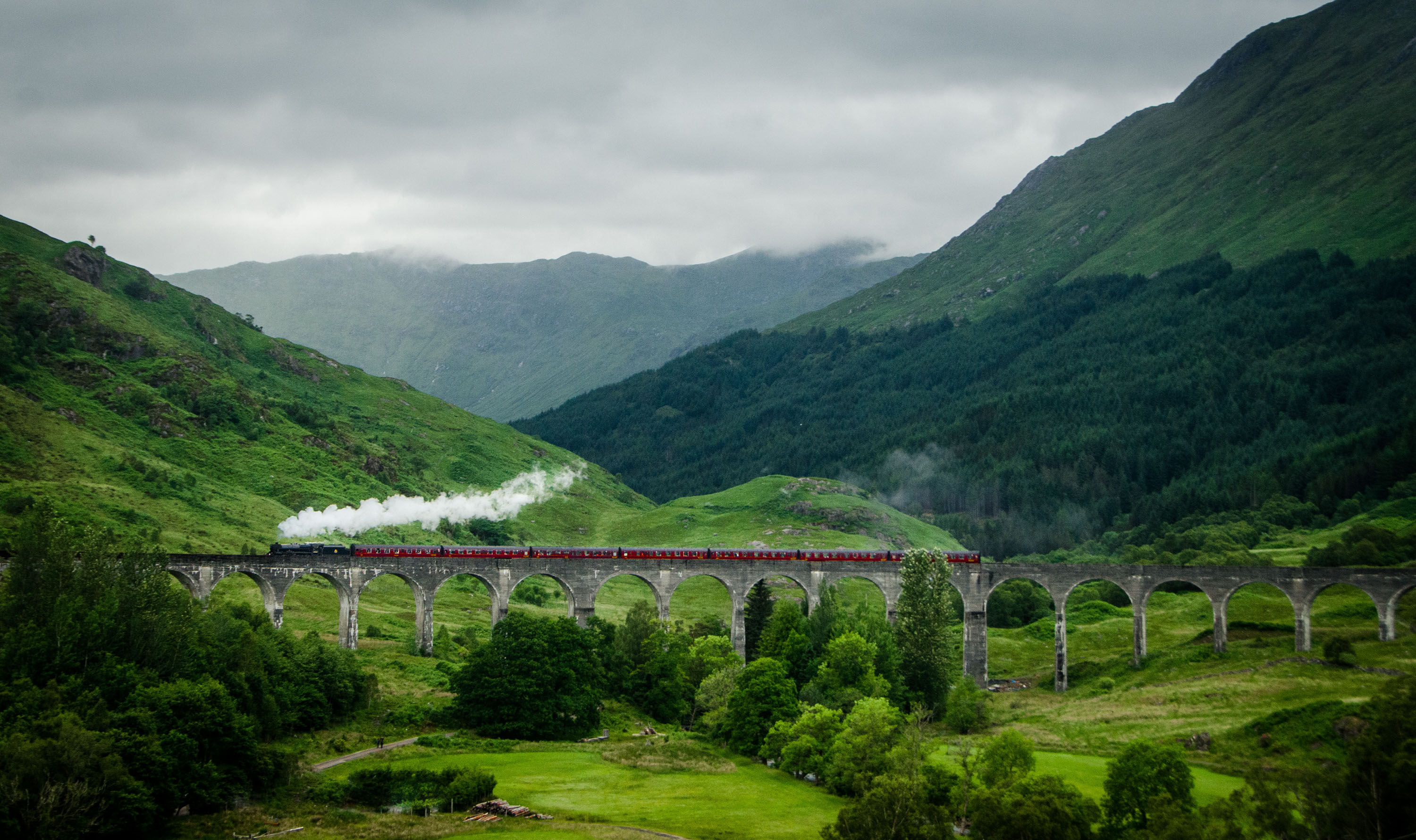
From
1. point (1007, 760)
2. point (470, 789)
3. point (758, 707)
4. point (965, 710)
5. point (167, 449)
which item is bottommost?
point (965, 710)

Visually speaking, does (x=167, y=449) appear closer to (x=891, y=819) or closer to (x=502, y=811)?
(x=502, y=811)

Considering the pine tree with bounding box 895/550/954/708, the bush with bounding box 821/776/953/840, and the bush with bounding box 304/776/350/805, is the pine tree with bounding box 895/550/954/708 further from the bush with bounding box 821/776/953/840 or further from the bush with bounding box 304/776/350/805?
the bush with bounding box 304/776/350/805

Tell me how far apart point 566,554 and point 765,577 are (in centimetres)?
2063

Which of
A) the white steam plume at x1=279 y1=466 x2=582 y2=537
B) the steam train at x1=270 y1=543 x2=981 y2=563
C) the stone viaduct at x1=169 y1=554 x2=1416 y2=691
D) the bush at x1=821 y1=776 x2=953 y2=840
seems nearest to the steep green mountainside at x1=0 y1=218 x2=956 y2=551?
the white steam plume at x1=279 y1=466 x2=582 y2=537

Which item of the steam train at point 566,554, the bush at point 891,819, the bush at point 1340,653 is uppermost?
the steam train at point 566,554

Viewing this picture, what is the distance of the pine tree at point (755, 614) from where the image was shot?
107 metres

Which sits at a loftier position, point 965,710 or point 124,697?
point 124,697

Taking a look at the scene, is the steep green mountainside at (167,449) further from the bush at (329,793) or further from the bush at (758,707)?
the bush at (758,707)

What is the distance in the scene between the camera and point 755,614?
357 ft

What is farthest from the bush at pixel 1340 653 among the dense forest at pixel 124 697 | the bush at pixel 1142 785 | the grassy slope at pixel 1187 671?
the dense forest at pixel 124 697

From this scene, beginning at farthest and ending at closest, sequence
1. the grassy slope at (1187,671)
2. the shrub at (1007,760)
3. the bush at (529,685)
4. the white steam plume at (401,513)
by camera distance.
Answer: the white steam plume at (401,513) → the grassy slope at (1187,671) → the bush at (529,685) → the shrub at (1007,760)

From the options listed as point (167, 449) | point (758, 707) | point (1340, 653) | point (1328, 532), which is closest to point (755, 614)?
point (758, 707)

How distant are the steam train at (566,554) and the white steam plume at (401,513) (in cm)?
1861

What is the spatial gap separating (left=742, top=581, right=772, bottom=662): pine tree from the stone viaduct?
1025mm
